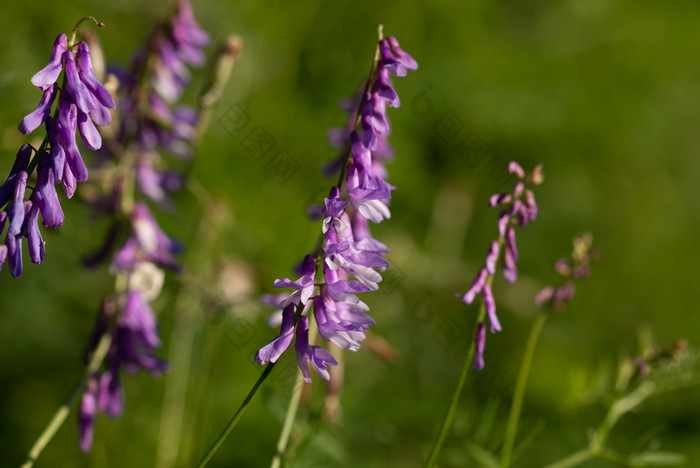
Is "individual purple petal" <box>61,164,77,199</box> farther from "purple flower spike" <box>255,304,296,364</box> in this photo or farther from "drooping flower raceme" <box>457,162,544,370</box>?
"drooping flower raceme" <box>457,162,544,370</box>

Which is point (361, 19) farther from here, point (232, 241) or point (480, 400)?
point (480, 400)

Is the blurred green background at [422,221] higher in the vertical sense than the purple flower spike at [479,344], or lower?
higher

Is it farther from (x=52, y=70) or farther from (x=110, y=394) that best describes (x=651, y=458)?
(x=52, y=70)

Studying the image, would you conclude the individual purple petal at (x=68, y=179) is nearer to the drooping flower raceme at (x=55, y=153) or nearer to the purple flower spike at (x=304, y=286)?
the drooping flower raceme at (x=55, y=153)

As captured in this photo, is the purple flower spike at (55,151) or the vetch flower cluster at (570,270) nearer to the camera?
the purple flower spike at (55,151)

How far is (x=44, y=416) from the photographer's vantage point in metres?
3.10

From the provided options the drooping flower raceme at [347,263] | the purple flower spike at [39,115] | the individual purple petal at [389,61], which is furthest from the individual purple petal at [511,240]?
the purple flower spike at [39,115]

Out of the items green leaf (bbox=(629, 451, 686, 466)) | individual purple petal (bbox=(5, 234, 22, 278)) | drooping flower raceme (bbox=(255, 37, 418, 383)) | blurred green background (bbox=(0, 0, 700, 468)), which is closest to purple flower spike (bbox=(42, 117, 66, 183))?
individual purple petal (bbox=(5, 234, 22, 278))

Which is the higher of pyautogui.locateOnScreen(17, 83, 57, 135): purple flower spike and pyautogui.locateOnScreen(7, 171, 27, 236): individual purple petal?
pyautogui.locateOnScreen(17, 83, 57, 135): purple flower spike

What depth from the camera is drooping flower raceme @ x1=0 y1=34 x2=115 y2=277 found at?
1310 mm

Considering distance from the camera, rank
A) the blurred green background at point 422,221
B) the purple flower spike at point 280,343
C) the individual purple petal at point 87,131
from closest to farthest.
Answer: the purple flower spike at point 280,343
the individual purple petal at point 87,131
the blurred green background at point 422,221

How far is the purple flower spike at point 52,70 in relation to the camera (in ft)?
4.16

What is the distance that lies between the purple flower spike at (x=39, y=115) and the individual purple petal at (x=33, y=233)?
0.47 feet

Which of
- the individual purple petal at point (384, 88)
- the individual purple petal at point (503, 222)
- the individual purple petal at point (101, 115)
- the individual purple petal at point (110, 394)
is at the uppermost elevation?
the individual purple petal at point (384, 88)
